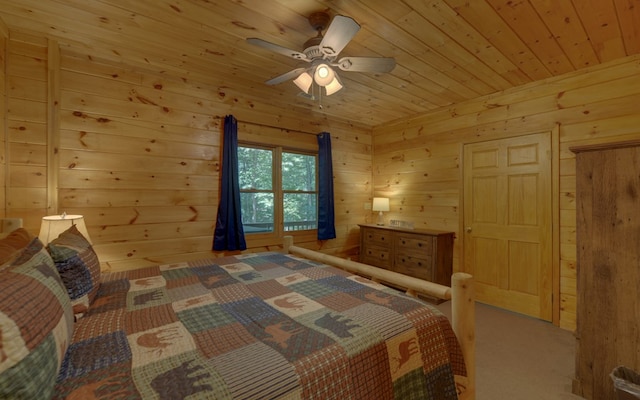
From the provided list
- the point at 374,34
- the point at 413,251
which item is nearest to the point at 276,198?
the point at 413,251

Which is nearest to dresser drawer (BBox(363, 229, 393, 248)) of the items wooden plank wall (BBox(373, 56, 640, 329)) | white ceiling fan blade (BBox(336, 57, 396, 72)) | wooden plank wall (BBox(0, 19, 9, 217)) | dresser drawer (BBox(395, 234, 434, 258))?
dresser drawer (BBox(395, 234, 434, 258))

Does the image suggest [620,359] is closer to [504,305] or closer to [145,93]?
[504,305]

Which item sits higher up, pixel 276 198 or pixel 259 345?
pixel 276 198

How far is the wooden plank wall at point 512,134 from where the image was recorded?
8.18 feet

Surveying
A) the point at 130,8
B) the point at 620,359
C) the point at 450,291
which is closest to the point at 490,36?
the point at 450,291

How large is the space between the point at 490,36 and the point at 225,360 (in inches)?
106

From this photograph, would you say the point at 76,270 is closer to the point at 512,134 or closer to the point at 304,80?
the point at 304,80

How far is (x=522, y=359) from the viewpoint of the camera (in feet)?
7.40

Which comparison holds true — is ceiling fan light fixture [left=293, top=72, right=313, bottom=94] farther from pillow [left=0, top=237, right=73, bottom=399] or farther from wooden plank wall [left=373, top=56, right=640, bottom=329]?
wooden plank wall [left=373, top=56, right=640, bottom=329]

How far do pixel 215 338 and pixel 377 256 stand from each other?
3.22 meters

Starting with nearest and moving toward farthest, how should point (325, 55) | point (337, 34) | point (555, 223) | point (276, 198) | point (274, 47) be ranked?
point (337, 34)
point (274, 47)
point (325, 55)
point (555, 223)
point (276, 198)

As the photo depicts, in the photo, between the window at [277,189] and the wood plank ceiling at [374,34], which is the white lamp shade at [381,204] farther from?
the wood plank ceiling at [374,34]

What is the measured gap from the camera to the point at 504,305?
3.15m

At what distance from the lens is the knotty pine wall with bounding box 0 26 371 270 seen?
228 cm
